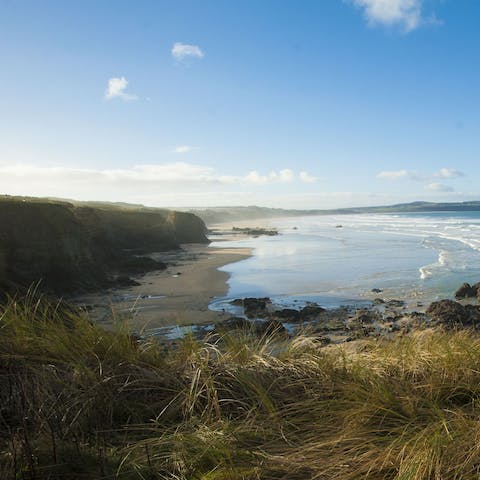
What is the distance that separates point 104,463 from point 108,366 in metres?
1.29

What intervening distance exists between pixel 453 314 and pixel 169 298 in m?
10.5

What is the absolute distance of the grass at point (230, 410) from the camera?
2.75m

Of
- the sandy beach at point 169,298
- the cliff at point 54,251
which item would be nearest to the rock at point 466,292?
the sandy beach at point 169,298

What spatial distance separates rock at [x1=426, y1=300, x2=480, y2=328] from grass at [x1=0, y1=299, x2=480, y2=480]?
31.8ft

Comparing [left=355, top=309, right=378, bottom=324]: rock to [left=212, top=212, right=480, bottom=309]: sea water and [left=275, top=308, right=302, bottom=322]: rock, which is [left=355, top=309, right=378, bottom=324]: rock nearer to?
[left=275, top=308, right=302, bottom=322]: rock

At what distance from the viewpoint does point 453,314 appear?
14.0 m

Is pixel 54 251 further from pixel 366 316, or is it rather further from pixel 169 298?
pixel 366 316

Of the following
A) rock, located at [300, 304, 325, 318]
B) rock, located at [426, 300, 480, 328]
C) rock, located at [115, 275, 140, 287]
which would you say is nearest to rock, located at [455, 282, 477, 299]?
rock, located at [426, 300, 480, 328]

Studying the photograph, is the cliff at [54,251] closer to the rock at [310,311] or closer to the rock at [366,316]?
the rock at [310,311]

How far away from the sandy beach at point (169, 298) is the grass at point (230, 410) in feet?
16.5

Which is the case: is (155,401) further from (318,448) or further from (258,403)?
(318,448)

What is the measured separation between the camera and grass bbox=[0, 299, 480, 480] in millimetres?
2748

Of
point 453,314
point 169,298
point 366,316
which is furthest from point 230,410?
point 169,298

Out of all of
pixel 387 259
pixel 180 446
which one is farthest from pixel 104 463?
pixel 387 259
